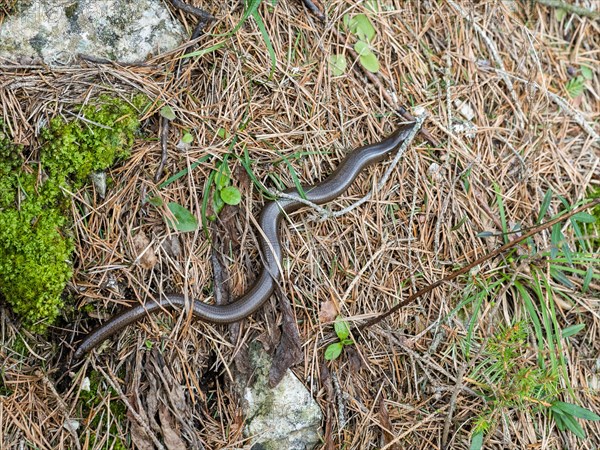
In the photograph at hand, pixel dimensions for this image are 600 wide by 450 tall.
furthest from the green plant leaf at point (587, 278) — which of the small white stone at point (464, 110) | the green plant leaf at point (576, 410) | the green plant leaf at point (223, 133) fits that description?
the green plant leaf at point (223, 133)

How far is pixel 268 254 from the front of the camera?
3.45 metres

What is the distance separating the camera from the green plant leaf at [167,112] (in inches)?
131

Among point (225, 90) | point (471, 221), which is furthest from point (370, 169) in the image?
point (225, 90)

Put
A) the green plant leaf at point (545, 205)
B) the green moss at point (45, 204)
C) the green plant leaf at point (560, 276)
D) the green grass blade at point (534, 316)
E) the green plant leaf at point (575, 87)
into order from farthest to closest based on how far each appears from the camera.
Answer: the green plant leaf at point (575, 87) → the green plant leaf at point (560, 276) → the green plant leaf at point (545, 205) → the green grass blade at point (534, 316) → the green moss at point (45, 204)

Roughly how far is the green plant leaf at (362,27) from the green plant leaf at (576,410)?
9.36 feet

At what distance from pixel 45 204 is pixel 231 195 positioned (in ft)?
3.56

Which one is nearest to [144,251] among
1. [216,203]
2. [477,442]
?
[216,203]

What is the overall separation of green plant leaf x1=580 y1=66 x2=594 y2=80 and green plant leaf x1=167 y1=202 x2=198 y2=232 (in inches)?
132

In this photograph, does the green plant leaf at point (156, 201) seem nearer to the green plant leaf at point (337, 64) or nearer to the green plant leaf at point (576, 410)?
the green plant leaf at point (337, 64)

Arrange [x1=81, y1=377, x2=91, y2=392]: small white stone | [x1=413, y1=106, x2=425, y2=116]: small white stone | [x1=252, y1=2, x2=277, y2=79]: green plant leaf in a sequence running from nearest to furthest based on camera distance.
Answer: [x1=81, y1=377, x2=91, y2=392]: small white stone
[x1=252, y1=2, x2=277, y2=79]: green plant leaf
[x1=413, y1=106, x2=425, y2=116]: small white stone

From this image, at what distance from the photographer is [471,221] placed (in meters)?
3.82

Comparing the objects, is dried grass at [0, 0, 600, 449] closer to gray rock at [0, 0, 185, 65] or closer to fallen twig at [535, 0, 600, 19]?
gray rock at [0, 0, 185, 65]

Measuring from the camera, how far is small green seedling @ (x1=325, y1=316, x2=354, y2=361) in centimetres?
340

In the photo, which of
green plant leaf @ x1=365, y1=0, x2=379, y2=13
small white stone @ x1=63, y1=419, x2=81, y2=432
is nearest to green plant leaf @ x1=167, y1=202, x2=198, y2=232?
small white stone @ x1=63, y1=419, x2=81, y2=432
